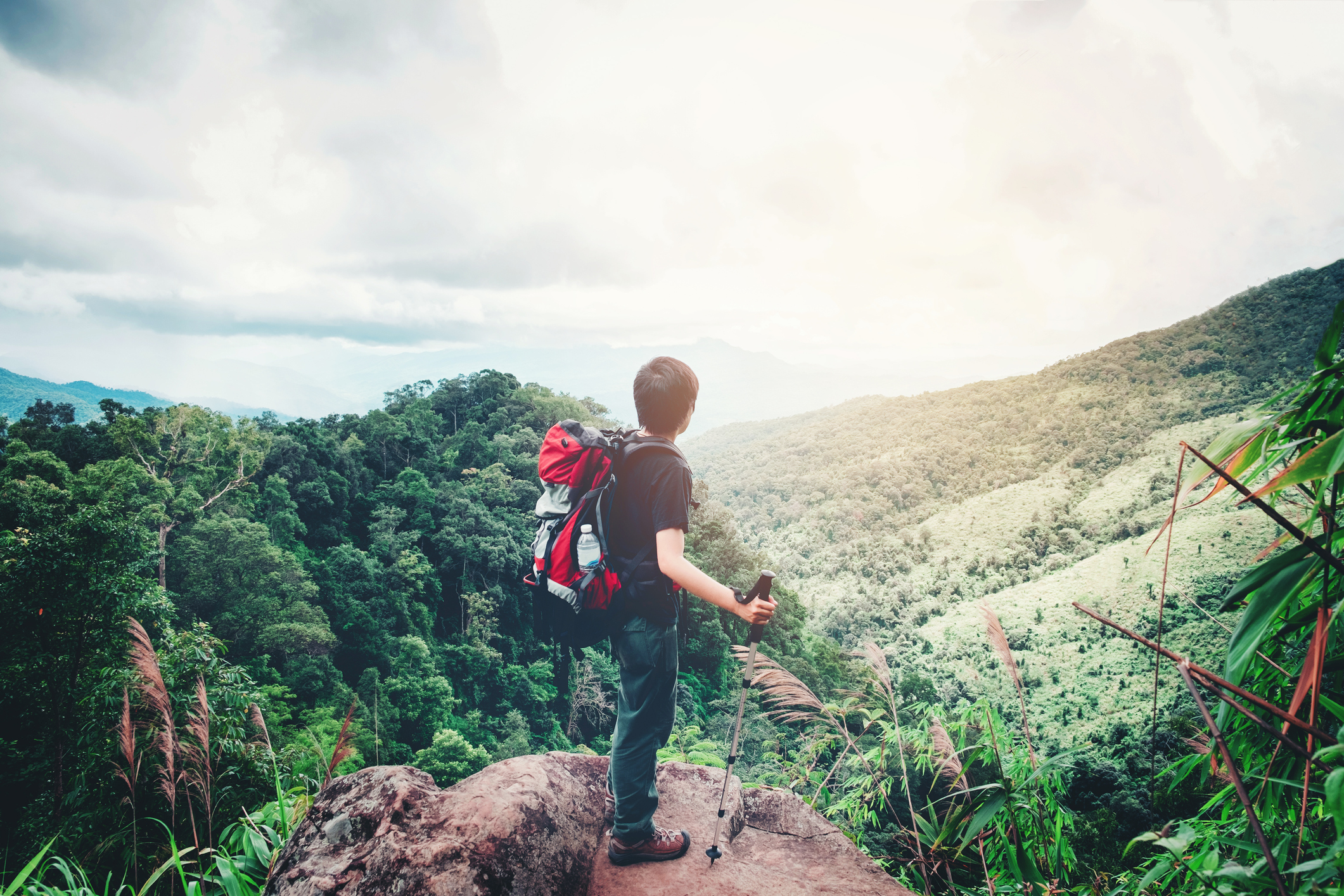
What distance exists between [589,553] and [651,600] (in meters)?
0.33

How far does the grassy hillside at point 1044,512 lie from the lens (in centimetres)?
2723

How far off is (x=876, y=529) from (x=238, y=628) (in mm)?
42743

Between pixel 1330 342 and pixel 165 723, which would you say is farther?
pixel 165 723

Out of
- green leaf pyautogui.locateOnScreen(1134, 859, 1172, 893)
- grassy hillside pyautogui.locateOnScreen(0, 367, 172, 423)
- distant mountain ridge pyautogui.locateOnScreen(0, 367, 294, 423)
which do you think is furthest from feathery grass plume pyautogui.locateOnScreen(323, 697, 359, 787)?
grassy hillside pyautogui.locateOnScreen(0, 367, 172, 423)

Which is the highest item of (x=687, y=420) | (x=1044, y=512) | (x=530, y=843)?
(x=687, y=420)

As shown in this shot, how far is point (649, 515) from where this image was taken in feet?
7.09

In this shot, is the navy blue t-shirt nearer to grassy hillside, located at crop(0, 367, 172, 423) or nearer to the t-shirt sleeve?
the t-shirt sleeve

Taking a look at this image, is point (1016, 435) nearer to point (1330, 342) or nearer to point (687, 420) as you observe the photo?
point (687, 420)

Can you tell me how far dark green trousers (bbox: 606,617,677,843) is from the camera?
2.24m

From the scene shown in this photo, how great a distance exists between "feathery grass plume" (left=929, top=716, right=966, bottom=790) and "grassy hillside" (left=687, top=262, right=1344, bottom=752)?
71.8 ft

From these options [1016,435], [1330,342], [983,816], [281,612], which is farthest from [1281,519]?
[1016,435]

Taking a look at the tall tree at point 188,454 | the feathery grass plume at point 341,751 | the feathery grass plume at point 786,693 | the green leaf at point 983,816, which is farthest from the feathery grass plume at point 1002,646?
the tall tree at point 188,454

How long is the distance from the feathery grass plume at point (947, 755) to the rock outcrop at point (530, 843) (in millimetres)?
549

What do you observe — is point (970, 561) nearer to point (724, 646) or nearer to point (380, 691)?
point (724, 646)
